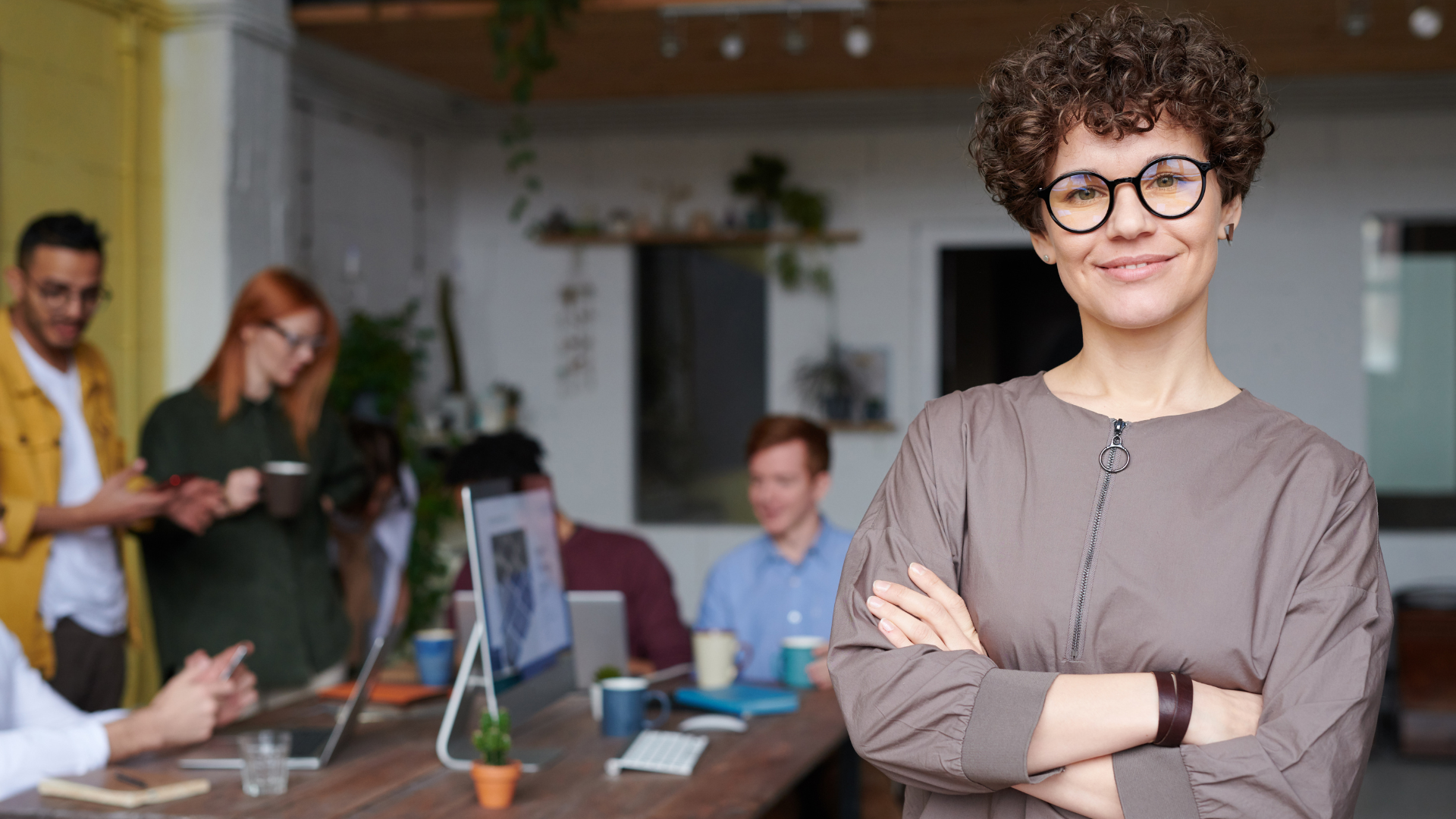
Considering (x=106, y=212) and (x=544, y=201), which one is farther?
(x=544, y=201)

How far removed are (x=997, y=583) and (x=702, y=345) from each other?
5166mm

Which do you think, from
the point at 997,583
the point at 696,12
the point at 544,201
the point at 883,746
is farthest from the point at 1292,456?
the point at 544,201

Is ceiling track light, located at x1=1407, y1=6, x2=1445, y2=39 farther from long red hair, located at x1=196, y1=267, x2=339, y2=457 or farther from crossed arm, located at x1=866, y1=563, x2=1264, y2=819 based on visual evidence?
crossed arm, located at x1=866, y1=563, x2=1264, y2=819

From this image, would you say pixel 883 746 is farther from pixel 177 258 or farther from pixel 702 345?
pixel 702 345

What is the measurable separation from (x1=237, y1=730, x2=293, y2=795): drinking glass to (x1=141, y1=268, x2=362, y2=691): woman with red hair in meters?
1.05

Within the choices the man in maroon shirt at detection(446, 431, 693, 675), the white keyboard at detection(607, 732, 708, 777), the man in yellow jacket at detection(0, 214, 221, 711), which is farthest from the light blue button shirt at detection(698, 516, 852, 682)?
the man in yellow jacket at detection(0, 214, 221, 711)

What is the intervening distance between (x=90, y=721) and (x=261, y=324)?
114cm

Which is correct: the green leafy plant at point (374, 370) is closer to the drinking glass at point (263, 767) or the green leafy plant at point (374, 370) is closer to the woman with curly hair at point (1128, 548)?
the drinking glass at point (263, 767)

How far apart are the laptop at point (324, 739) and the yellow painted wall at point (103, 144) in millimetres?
2064

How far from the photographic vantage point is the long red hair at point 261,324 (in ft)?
9.72

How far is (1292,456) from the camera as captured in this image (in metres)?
1.13

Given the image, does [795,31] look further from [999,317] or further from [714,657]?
[714,657]

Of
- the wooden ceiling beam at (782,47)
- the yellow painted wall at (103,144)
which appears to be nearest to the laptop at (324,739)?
the yellow painted wall at (103,144)

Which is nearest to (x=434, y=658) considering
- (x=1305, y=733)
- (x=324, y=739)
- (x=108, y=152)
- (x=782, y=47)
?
(x=324, y=739)
